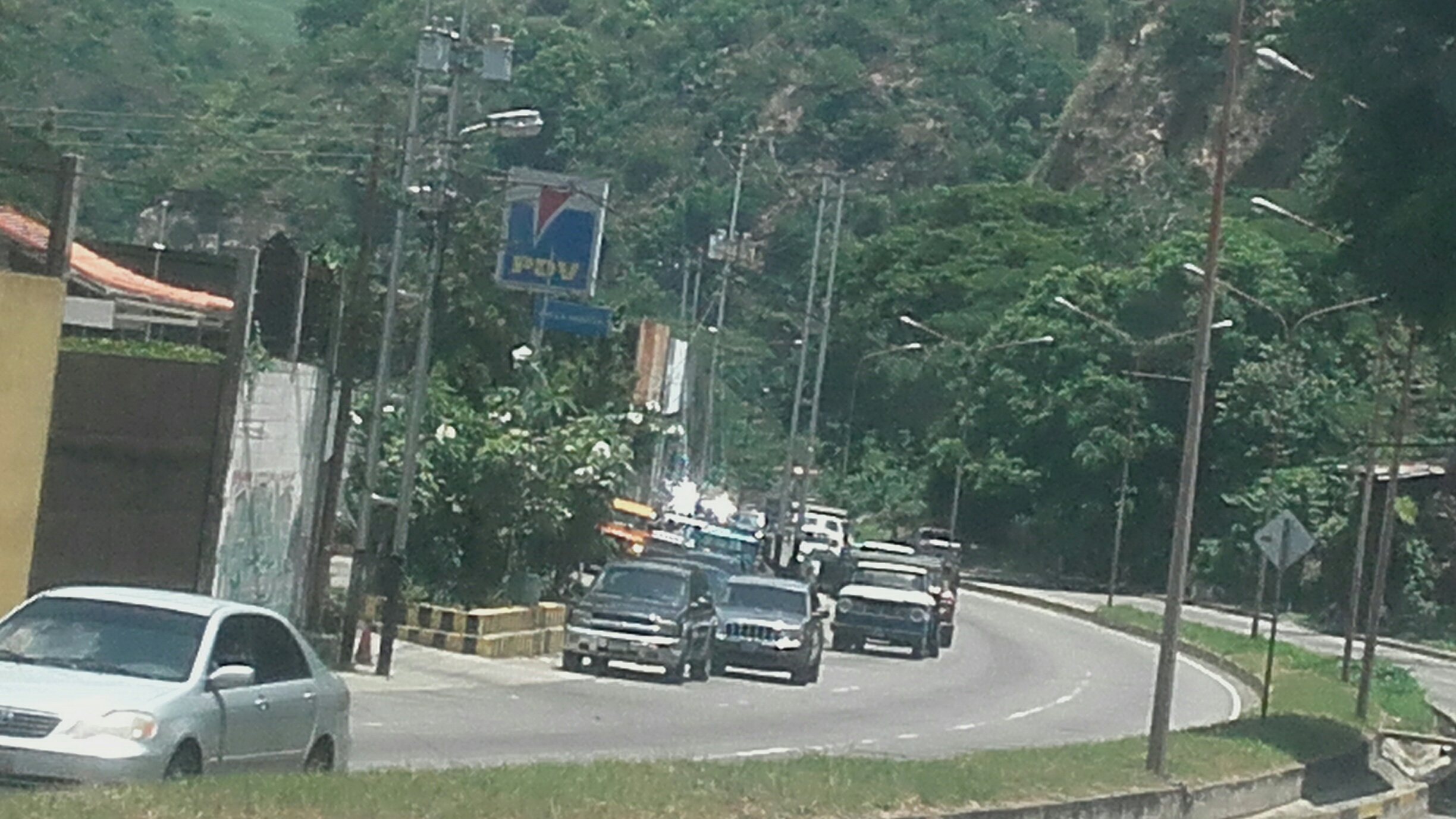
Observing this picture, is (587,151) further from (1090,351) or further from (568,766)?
(568,766)

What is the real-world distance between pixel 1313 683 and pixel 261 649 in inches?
1242

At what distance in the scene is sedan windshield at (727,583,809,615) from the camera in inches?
1581

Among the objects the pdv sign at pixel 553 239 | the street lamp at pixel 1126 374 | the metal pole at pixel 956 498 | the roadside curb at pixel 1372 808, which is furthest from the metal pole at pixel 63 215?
the metal pole at pixel 956 498

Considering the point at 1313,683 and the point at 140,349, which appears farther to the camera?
the point at 1313,683

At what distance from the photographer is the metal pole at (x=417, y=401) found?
32.4 metres

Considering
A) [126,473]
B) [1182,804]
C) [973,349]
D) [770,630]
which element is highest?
[973,349]

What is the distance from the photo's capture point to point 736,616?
40.0m

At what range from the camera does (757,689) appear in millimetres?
37500

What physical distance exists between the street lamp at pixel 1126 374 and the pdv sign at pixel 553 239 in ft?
108

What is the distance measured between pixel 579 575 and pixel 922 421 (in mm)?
55572

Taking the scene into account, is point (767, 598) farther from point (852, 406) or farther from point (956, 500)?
point (852, 406)

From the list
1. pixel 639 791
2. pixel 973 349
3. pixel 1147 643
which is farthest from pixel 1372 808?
pixel 973 349

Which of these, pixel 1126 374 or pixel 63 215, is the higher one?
pixel 1126 374

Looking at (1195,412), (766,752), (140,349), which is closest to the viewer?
(1195,412)
